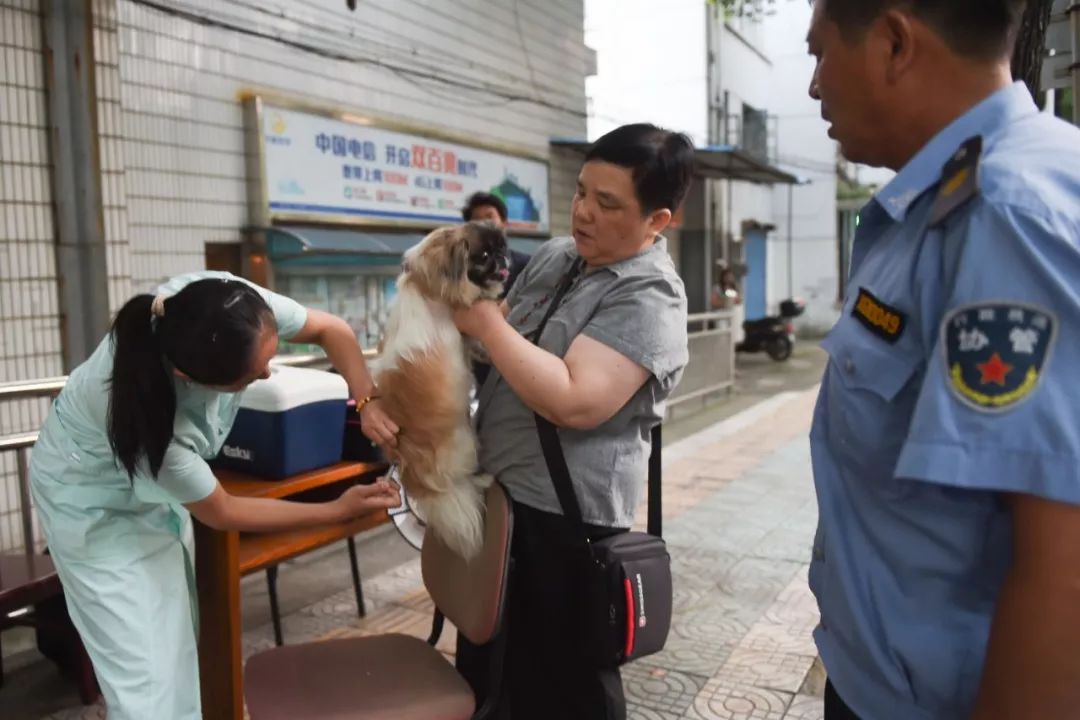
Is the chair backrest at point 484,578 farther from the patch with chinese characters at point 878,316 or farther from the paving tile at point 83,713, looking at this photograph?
the paving tile at point 83,713

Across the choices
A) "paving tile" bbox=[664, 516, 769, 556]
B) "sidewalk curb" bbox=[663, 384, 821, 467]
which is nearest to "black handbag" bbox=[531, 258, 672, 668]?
"paving tile" bbox=[664, 516, 769, 556]

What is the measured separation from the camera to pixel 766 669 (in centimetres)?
322

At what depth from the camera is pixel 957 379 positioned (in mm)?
854

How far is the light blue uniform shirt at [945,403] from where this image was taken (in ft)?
2.67

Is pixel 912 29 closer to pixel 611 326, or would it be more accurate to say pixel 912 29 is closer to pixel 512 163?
pixel 611 326

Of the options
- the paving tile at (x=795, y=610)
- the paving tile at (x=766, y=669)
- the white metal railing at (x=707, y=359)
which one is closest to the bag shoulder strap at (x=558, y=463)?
the paving tile at (x=766, y=669)

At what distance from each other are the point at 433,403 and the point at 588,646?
26.5 inches

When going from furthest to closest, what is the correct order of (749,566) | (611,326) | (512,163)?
1. (512,163)
2. (749,566)
3. (611,326)

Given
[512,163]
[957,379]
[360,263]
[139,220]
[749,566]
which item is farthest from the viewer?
[512,163]

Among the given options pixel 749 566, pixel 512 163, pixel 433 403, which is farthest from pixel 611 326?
pixel 512 163

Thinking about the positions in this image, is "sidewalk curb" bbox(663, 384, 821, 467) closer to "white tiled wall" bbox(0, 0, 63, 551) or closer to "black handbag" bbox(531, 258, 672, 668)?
"white tiled wall" bbox(0, 0, 63, 551)

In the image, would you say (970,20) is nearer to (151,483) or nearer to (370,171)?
(151,483)

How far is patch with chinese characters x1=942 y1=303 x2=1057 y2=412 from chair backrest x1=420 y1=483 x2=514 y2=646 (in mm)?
1191

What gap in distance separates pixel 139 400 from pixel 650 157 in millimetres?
1238
